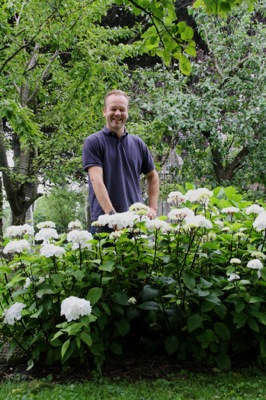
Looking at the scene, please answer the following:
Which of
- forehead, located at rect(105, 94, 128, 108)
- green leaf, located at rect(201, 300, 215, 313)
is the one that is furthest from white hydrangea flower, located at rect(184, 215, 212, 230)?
forehead, located at rect(105, 94, 128, 108)

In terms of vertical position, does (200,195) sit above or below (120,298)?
above

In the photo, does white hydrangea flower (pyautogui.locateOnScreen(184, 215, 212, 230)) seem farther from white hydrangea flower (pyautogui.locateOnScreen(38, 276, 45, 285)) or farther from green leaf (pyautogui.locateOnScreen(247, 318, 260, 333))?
white hydrangea flower (pyautogui.locateOnScreen(38, 276, 45, 285))

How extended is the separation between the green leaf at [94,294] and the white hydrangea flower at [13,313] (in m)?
0.42

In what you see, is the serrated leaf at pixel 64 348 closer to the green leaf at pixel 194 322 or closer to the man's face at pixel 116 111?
the green leaf at pixel 194 322

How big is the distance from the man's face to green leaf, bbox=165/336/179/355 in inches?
62.4

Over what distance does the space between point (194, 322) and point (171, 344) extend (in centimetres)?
26

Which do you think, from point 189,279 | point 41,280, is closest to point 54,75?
point 41,280

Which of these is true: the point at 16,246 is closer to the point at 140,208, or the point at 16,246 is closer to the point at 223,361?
the point at 140,208

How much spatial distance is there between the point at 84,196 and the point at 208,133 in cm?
868

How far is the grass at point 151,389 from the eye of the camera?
7.68 ft

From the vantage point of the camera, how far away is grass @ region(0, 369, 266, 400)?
7.68 ft

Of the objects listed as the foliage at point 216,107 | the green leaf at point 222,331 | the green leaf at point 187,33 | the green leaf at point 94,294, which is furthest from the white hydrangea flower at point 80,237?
the foliage at point 216,107

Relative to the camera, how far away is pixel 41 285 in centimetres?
267

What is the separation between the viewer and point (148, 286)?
2.80 metres
